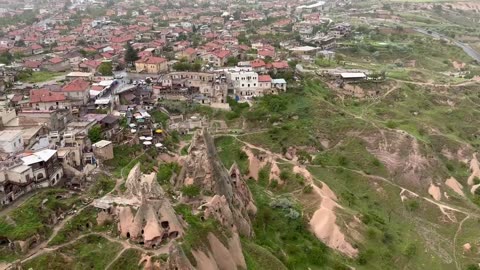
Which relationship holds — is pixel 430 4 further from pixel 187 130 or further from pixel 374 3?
pixel 187 130

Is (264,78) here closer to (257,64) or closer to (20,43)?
(257,64)

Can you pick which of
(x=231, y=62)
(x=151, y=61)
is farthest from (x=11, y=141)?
(x=231, y=62)

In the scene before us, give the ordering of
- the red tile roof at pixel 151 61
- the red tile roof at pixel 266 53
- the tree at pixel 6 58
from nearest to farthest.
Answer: the red tile roof at pixel 151 61 → the tree at pixel 6 58 → the red tile roof at pixel 266 53

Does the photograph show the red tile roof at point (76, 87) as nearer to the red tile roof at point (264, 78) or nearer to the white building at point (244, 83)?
the white building at point (244, 83)

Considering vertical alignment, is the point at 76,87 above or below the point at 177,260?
above

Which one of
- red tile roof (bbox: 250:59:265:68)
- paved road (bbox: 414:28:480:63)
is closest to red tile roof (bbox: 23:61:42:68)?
red tile roof (bbox: 250:59:265:68)

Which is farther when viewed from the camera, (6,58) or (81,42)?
(81,42)

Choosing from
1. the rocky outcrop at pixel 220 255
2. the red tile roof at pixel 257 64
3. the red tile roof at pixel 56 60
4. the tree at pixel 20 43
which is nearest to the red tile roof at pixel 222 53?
the red tile roof at pixel 257 64

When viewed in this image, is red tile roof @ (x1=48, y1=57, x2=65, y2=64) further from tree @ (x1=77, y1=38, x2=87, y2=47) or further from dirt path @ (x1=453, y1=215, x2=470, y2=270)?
dirt path @ (x1=453, y1=215, x2=470, y2=270)
